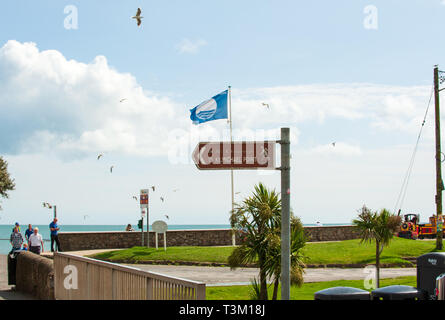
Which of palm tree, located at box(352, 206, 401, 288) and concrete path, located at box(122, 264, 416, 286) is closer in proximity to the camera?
palm tree, located at box(352, 206, 401, 288)

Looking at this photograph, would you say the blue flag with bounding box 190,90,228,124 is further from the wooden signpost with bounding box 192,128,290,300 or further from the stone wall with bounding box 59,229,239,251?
the wooden signpost with bounding box 192,128,290,300

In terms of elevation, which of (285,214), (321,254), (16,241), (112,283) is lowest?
(321,254)

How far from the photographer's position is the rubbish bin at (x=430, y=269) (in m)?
9.68

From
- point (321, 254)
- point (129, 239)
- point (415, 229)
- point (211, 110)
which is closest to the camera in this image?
point (321, 254)

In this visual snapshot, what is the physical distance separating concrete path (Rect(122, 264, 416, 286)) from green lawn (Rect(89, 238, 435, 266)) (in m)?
1.43

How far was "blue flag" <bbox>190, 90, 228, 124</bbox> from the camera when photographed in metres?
33.6

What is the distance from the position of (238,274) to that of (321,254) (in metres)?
6.45

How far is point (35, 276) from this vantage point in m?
15.4

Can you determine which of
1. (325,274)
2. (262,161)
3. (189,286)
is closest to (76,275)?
(189,286)

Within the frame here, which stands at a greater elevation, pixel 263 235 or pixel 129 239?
pixel 263 235

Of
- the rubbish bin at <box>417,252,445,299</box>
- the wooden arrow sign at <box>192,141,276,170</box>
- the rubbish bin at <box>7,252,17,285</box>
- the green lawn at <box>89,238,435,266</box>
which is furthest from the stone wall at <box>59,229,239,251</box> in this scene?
the wooden arrow sign at <box>192,141,276,170</box>

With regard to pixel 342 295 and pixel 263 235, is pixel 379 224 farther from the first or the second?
pixel 342 295

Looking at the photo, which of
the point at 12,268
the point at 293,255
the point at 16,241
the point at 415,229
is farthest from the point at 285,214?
the point at 415,229
